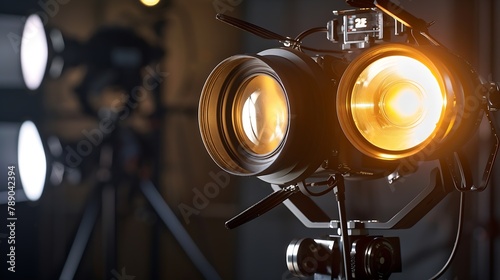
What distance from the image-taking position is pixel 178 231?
2.13 m

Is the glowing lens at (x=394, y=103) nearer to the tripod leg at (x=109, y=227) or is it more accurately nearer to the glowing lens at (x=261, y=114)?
the glowing lens at (x=261, y=114)

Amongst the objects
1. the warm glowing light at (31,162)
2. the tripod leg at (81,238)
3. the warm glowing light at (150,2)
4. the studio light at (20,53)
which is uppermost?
the warm glowing light at (150,2)

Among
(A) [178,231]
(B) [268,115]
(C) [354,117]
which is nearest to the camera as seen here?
(C) [354,117]

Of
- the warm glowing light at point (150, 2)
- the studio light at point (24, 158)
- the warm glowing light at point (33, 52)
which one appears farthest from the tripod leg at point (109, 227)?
the warm glowing light at point (150, 2)

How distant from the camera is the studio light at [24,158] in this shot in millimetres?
2184

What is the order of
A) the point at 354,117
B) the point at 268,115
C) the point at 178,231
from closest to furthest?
1. the point at 354,117
2. the point at 268,115
3. the point at 178,231

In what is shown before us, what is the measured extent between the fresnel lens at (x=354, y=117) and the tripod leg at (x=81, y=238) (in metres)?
0.88

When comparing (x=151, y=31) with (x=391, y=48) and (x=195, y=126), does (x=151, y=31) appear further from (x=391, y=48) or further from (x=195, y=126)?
(x=391, y=48)

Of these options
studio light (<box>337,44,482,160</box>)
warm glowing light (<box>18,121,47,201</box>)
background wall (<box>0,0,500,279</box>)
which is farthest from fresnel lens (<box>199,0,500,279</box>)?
warm glowing light (<box>18,121,47,201</box>)

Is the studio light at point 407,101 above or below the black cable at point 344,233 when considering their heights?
above

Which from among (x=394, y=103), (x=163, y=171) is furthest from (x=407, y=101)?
(x=163, y=171)

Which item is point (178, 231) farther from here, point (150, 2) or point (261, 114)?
point (261, 114)

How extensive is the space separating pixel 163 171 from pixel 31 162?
38 cm

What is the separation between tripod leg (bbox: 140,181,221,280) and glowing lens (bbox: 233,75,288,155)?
805 millimetres
